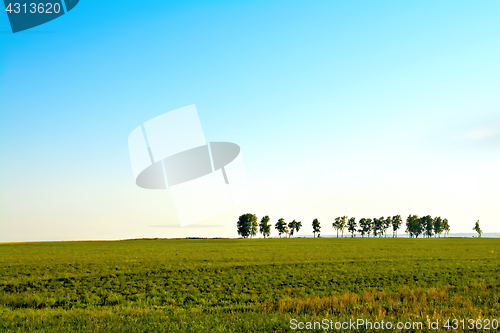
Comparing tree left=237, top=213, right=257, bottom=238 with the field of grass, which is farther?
tree left=237, top=213, right=257, bottom=238

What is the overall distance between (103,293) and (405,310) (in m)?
17.8

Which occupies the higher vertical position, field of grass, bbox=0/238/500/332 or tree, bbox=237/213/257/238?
field of grass, bbox=0/238/500/332

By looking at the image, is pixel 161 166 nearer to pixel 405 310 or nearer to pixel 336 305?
pixel 336 305

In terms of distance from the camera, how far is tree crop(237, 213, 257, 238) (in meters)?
195

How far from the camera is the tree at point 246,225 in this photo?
641 feet

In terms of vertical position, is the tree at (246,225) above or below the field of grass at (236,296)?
below

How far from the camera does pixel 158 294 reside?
20.6 m

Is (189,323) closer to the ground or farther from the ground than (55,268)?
farther from the ground

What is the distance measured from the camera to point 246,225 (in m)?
195

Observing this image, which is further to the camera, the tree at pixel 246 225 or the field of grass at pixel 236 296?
the tree at pixel 246 225

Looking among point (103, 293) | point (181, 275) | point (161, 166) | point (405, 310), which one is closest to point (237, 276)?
point (181, 275)

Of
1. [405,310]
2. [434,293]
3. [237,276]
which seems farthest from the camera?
[237,276]

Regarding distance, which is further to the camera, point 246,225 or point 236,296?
point 246,225

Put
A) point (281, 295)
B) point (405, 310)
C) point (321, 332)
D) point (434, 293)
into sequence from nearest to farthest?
point (321, 332), point (405, 310), point (434, 293), point (281, 295)
